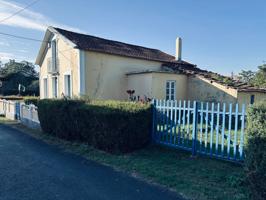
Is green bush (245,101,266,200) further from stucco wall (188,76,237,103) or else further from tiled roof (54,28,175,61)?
tiled roof (54,28,175,61)

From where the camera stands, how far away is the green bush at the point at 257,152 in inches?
149

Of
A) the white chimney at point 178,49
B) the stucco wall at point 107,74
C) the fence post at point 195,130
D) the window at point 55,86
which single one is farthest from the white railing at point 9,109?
the white chimney at point 178,49

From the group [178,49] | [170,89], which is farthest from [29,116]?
[178,49]

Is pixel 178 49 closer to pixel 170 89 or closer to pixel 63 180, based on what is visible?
pixel 170 89

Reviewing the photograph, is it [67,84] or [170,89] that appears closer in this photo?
[170,89]

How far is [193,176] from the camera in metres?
4.99

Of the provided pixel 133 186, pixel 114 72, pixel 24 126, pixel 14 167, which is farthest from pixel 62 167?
pixel 114 72

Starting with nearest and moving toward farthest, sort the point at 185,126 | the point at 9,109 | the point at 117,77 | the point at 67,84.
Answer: the point at 185,126 → the point at 117,77 → the point at 67,84 → the point at 9,109

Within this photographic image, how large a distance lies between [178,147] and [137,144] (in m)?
1.32

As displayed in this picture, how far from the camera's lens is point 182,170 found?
5344 mm

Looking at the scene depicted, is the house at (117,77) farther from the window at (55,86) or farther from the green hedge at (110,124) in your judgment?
the green hedge at (110,124)

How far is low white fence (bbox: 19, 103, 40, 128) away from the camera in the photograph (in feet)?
37.8

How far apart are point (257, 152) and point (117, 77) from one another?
40.2ft

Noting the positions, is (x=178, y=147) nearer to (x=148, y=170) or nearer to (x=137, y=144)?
(x=137, y=144)
